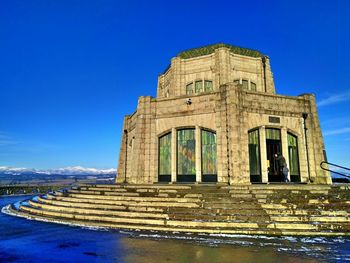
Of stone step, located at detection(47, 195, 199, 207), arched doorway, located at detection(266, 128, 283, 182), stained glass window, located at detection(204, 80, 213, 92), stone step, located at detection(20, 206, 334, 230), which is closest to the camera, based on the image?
stone step, located at detection(20, 206, 334, 230)

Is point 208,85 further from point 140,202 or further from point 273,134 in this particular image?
point 140,202

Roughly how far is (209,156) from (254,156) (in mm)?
3188

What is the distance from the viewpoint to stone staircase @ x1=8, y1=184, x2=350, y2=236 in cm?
1025

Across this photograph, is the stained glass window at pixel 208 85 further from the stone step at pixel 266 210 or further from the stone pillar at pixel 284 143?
the stone step at pixel 266 210

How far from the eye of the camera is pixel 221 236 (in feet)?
31.0

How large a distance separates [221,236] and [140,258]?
12.1 feet

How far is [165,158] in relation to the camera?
19.8 m

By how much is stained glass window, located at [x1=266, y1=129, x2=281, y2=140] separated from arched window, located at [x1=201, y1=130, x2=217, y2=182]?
13.1 ft

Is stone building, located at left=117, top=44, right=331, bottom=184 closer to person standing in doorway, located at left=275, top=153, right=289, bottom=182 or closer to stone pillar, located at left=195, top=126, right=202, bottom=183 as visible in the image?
stone pillar, located at left=195, top=126, right=202, bottom=183

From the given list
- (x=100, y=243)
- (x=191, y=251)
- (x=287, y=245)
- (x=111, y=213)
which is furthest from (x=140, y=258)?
(x=111, y=213)

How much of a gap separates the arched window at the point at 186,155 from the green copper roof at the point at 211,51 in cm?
1016

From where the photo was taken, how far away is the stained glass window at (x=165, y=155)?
19575 millimetres

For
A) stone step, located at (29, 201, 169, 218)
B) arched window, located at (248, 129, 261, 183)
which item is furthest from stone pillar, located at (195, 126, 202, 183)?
stone step, located at (29, 201, 169, 218)

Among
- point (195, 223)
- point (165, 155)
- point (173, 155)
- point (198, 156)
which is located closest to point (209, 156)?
point (198, 156)
